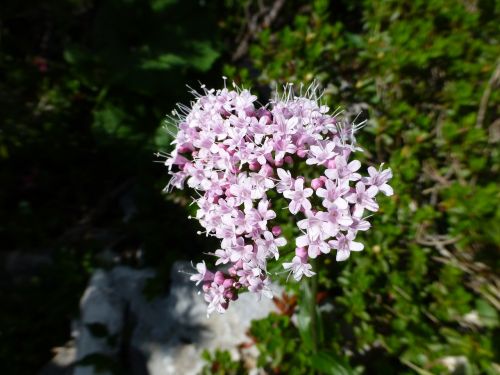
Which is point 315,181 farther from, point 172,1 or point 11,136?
point 11,136

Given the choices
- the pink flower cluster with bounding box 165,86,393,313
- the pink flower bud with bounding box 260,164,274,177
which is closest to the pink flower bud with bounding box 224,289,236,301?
the pink flower cluster with bounding box 165,86,393,313

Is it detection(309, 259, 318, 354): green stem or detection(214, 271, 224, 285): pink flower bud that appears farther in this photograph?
detection(309, 259, 318, 354): green stem

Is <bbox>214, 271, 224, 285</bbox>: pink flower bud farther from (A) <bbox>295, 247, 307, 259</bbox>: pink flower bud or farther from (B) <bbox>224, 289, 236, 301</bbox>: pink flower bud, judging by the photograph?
(A) <bbox>295, 247, 307, 259</bbox>: pink flower bud

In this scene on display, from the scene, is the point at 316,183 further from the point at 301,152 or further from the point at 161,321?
the point at 161,321

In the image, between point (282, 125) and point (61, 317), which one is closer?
point (282, 125)

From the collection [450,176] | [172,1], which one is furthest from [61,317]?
[450,176]

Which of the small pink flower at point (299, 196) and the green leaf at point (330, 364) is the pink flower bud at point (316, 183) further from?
the green leaf at point (330, 364)

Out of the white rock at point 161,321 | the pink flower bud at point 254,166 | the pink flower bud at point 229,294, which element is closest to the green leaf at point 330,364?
the white rock at point 161,321
